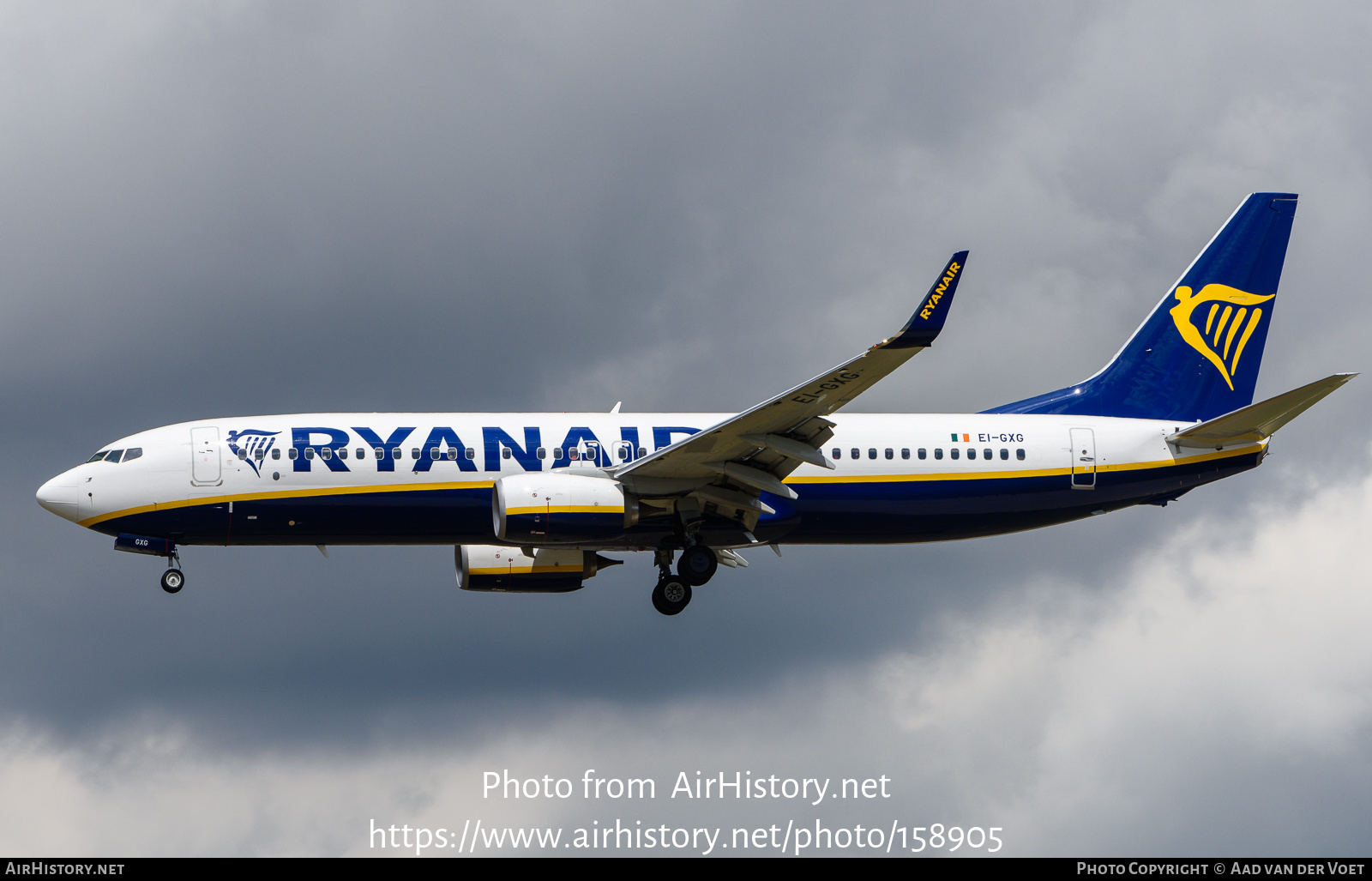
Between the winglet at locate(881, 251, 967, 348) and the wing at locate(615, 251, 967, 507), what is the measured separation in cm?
2

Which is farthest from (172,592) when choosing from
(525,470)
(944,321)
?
(944,321)

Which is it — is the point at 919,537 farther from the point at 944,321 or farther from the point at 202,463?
the point at 202,463

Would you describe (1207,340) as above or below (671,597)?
above

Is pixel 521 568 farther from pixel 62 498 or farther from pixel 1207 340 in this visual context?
pixel 1207 340

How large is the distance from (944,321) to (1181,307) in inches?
769

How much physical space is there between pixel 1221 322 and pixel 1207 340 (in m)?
0.88

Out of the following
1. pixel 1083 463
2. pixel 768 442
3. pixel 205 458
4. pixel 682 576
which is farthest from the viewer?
pixel 1083 463

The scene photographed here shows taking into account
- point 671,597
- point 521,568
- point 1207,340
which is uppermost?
point 1207,340

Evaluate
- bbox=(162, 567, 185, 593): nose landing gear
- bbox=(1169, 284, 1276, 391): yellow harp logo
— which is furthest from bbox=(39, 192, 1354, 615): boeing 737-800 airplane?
bbox=(1169, 284, 1276, 391): yellow harp logo

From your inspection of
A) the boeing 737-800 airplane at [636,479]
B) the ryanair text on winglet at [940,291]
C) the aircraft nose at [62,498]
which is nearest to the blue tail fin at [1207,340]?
the boeing 737-800 airplane at [636,479]

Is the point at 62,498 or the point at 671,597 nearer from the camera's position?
the point at 62,498

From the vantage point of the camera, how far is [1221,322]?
1880 inches

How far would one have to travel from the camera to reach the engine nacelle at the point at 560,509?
3716cm

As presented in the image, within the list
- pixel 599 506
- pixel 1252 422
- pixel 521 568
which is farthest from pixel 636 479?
pixel 1252 422
